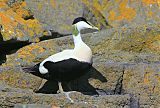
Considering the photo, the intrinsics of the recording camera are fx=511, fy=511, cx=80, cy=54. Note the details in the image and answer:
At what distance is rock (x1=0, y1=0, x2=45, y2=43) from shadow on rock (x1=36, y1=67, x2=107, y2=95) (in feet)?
4.51

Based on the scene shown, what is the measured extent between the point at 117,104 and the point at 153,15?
469 cm

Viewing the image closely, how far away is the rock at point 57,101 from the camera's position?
5.29 metres

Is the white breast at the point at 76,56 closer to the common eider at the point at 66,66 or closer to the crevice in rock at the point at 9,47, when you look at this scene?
the common eider at the point at 66,66

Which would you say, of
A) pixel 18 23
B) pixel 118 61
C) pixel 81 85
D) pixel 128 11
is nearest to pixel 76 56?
pixel 81 85

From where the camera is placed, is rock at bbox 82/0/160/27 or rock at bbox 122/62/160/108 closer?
rock at bbox 122/62/160/108

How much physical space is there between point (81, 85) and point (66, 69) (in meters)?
0.61

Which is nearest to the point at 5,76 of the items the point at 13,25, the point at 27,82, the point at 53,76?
the point at 27,82

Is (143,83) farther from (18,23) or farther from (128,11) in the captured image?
(128,11)

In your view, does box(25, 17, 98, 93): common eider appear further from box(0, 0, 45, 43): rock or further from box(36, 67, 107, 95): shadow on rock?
box(0, 0, 45, 43): rock

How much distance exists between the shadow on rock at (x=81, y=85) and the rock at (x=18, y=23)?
1.38 meters

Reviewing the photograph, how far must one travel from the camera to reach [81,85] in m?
6.38

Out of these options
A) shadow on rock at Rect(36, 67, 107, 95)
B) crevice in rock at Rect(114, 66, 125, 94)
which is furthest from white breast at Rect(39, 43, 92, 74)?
crevice in rock at Rect(114, 66, 125, 94)

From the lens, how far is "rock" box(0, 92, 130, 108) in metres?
5.29

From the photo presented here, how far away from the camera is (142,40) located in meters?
7.25
